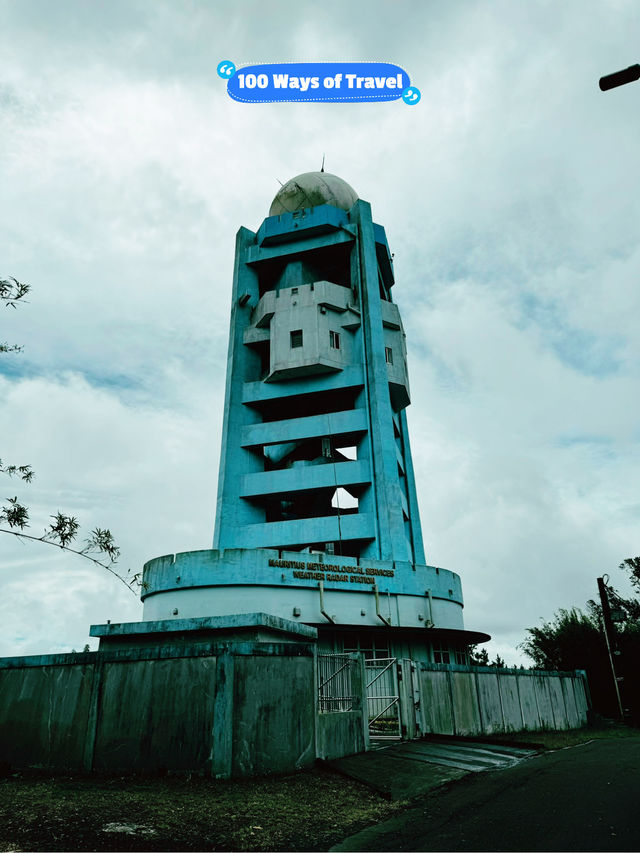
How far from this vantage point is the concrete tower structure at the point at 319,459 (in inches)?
1319

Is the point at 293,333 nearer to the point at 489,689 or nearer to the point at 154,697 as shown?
the point at 489,689

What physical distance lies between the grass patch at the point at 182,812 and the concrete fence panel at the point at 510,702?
12972 mm

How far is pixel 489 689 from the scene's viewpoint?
23281 millimetres

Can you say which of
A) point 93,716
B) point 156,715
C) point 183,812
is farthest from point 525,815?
point 93,716

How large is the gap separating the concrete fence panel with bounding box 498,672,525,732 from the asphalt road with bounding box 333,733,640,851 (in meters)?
10.1

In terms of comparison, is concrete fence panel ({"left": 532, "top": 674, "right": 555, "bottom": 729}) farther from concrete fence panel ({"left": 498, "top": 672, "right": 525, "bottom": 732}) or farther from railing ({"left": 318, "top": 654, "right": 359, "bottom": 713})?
railing ({"left": 318, "top": 654, "right": 359, "bottom": 713})

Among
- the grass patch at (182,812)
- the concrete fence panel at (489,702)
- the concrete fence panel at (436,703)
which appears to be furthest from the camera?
the concrete fence panel at (489,702)

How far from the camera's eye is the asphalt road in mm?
7594

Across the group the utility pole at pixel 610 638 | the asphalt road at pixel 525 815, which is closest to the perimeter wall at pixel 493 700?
the utility pole at pixel 610 638

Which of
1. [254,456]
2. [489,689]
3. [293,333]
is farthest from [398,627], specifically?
[293,333]

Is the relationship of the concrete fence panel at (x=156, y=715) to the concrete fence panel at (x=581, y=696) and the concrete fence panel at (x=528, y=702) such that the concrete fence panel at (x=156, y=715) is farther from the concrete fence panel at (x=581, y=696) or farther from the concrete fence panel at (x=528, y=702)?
the concrete fence panel at (x=581, y=696)

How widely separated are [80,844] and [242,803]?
3.22 m

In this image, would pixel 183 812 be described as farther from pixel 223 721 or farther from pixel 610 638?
pixel 610 638

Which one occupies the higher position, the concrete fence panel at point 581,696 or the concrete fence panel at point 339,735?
the concrete fence panel at point 581,696
